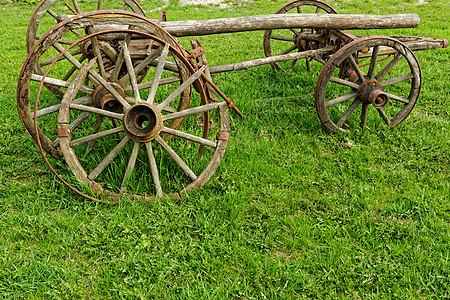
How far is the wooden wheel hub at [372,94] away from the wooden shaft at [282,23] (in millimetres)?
841

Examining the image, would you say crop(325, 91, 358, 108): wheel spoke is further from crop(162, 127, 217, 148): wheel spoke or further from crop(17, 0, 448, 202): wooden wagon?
crop(162, 127, 217, 148): wheel spoke

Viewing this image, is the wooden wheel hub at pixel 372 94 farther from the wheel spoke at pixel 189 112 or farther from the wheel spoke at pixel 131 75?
the wheel spoke at pixel 131 75

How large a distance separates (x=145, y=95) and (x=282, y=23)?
6.40 ft

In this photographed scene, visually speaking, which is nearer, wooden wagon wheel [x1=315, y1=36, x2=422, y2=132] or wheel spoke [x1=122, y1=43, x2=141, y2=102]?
wheel spoke [x1=122, y1=43, x2=141, y2=102]

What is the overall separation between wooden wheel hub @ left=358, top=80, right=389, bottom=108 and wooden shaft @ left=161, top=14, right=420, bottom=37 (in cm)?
84

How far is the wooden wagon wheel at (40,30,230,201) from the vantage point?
278 centimetres

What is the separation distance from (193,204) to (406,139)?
8.63 ft

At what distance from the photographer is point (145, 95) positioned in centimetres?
456

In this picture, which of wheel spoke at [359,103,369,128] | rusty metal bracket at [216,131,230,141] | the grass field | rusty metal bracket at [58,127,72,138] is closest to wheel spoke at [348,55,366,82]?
wheel spoke at [359,103,369,128]

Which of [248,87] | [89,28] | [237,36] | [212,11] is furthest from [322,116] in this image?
[212,11]

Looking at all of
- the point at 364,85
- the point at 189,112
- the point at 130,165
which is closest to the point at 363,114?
the point at 364,85

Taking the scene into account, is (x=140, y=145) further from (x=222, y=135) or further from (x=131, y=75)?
(x=222, y=135)

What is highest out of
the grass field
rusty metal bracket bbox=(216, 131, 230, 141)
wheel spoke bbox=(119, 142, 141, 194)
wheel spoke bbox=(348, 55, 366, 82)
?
wheel spoke bbox=(348, 55, 366, 82)

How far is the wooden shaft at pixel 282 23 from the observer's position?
12.3 feet
